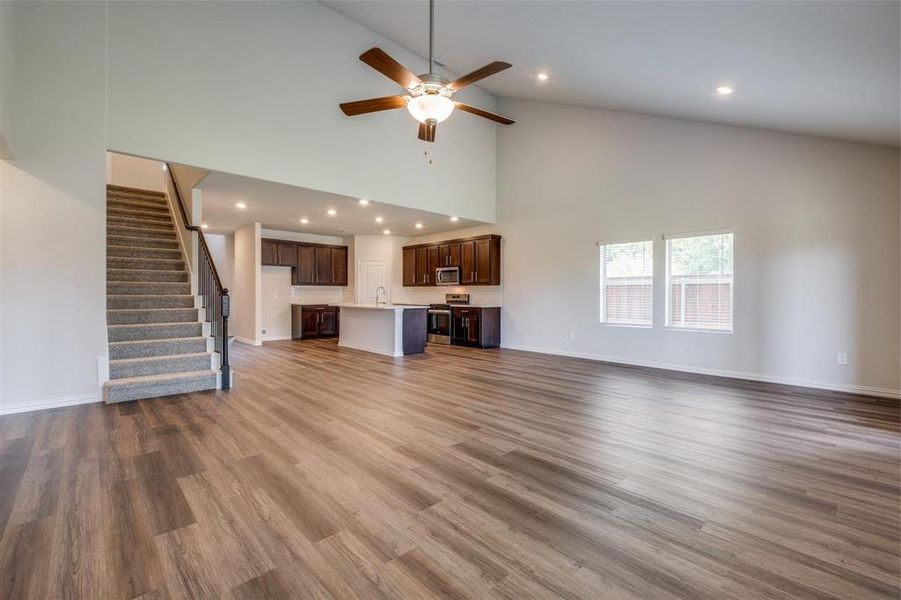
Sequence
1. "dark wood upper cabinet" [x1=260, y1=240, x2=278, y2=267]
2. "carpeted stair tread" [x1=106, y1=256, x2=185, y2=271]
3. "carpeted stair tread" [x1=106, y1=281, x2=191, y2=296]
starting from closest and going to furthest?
1. "carpeted stair tread" [x1=106, y1=281, x2=191, y2=296]
2. "carpeted stair tread" [x1=106, y1=256, x2=185, y2=271]
3. "dark wood upper cabinet" [x1=260, y1=240, x2=278, y2=267]

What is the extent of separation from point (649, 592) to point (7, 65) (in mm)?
5783

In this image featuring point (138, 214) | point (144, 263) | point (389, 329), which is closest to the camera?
point (144, 263)

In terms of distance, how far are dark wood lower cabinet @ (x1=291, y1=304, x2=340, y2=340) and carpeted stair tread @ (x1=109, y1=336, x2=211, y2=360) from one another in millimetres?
4723

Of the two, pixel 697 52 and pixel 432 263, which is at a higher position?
pixel 697 52

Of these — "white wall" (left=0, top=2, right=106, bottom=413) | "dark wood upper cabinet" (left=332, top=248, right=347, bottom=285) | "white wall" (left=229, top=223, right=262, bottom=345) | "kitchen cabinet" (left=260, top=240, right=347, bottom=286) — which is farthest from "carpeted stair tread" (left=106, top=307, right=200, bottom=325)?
"dark wood upper cabinet" (left=332, top=248, right=347, bottom=285)

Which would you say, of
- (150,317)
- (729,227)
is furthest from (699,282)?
(150,317)

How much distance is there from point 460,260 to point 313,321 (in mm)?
4016

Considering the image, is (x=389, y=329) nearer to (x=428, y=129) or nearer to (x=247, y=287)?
(x=247, y=287)

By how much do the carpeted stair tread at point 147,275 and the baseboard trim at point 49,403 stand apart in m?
1.96

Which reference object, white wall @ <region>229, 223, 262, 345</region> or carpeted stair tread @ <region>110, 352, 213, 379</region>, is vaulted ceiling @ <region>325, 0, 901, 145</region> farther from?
carpeted stair tread @ <region>110, 352, 213, 379</region>

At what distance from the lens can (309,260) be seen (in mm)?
10055

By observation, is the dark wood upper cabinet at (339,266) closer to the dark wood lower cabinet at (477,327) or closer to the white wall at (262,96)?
the dark wood lower cabinet at (477,327)

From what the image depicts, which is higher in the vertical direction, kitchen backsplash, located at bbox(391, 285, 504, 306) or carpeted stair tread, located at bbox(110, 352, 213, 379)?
kitchen backsplash, located at bbox(391, 285, 504, 306)

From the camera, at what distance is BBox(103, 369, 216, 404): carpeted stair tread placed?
159 inches
